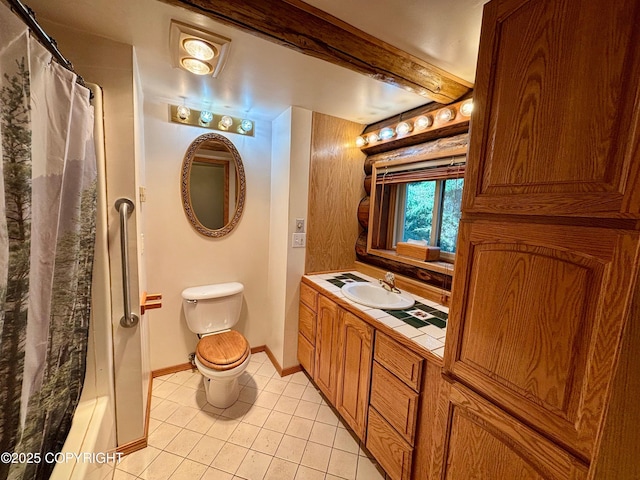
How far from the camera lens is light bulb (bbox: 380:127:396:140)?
1.92 meters

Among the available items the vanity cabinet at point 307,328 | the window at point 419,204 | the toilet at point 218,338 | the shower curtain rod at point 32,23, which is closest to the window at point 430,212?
the window at point 419,204

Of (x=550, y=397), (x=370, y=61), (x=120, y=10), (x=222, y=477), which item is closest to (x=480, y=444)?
(x=550, y=397)

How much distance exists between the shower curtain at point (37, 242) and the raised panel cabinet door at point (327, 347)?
4.32 feet

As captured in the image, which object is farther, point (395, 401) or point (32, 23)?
point (395, 401)

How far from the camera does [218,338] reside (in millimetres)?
1970

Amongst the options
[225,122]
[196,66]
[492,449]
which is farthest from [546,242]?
[225,122]

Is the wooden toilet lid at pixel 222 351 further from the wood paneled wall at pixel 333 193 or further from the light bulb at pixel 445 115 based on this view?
the light bulb at pixel 445 115

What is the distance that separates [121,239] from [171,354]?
4.52 ft

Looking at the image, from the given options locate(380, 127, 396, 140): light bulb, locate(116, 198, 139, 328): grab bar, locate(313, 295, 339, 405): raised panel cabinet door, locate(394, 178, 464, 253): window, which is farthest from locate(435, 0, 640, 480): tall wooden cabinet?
locate(116, 198, 139, 328): grab bar

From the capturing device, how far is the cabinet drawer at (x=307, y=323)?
79.6 inches

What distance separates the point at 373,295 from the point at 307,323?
0.59m

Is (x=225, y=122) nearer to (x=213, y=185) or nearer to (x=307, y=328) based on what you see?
(x=213, y=185)

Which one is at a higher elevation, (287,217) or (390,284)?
(287,217)

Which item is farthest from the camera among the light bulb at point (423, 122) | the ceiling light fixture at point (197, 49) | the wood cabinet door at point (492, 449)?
the light bulb at point (423, 122)
